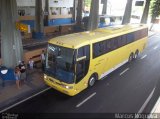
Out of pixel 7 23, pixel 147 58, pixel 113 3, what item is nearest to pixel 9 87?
pixel 7 23

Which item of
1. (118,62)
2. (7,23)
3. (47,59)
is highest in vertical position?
(7,23)

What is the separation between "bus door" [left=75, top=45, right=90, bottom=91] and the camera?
436 inches

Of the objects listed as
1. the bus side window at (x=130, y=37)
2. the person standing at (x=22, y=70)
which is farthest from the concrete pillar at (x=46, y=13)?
the person standing at (x=22, y=70)

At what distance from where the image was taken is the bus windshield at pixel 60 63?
428 inches

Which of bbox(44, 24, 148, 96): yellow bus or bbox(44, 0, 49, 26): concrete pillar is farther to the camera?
bbox(44, 0, 49, 26): concrete pillar

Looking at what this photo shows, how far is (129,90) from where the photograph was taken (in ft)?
42.8

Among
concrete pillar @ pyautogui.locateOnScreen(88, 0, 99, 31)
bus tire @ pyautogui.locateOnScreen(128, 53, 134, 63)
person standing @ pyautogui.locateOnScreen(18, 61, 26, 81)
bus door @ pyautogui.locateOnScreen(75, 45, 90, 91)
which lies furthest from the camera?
concrete pillar @ pyautogui.locateOnScreen(88, 0, 99, 31)

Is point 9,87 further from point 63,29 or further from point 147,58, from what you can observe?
point 63,29

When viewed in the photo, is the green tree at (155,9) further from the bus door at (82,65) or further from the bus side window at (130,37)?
the bus door at (82,65)

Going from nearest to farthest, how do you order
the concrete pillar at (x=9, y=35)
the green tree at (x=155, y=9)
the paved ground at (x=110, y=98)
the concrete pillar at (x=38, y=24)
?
the paved ground at (x=110, y=98)
the concrete pillar at (x=9, y=35)
the concrete pillar at (x=38, y=24)
the green tree at (x=155, y=9)

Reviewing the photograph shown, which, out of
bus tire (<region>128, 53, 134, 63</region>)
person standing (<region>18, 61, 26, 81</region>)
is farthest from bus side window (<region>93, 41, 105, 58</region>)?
bus tire (<region>128, 53, 134, 63</region>)

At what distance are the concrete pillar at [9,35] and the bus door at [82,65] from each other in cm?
520

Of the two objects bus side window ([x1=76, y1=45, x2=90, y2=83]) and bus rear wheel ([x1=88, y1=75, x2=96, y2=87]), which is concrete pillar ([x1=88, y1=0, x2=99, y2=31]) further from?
bus side window ([x1=76, y1=45, x2=90, y2=83])

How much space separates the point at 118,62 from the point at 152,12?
103ft
